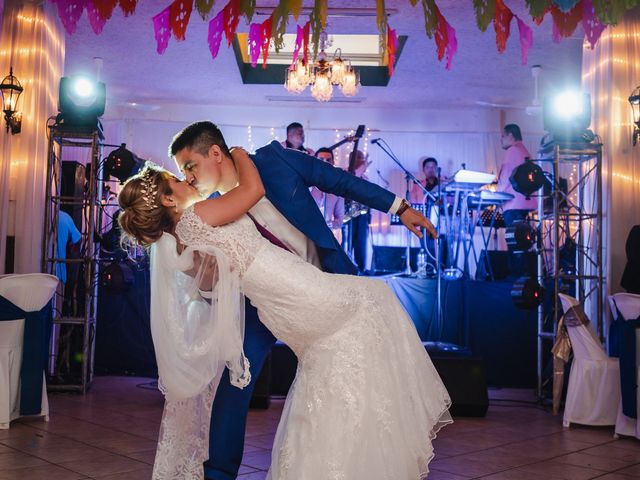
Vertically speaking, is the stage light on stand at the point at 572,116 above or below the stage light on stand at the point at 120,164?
above

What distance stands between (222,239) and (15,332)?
2.73 m

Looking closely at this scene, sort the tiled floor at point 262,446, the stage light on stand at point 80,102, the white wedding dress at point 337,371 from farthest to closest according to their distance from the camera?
the stage light on stand at point 80,102 < the tiled floor at point 262,446 < the white wedding dress at point 337,371

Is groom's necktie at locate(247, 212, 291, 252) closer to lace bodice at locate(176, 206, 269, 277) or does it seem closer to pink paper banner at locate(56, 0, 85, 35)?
lace bodice at locate(176, 206, 269, 277)

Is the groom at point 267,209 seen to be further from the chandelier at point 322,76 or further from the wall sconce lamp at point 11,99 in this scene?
the chandelier at point 322,76

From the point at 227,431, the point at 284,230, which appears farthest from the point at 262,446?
the point at 284,230

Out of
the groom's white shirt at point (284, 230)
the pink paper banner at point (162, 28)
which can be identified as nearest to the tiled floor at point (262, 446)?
the groom's white shirt at point (284, 230)

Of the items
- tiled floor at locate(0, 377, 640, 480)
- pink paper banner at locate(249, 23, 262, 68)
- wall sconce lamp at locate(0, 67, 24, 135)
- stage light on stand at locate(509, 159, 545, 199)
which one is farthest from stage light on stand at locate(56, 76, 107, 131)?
stage light on stand at locate(509, 159, 545, 199)

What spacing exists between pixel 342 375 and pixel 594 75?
15.6ft

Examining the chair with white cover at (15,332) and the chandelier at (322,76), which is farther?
the chandelier at (322,76)

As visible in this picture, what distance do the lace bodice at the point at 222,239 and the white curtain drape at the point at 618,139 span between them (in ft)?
13.6

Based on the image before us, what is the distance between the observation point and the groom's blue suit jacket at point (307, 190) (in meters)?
2.74

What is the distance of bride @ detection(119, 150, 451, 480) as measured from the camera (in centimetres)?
232

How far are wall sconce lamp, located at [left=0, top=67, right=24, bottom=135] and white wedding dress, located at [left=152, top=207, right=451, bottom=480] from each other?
12.1 feet

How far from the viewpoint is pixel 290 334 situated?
245 centimetres
